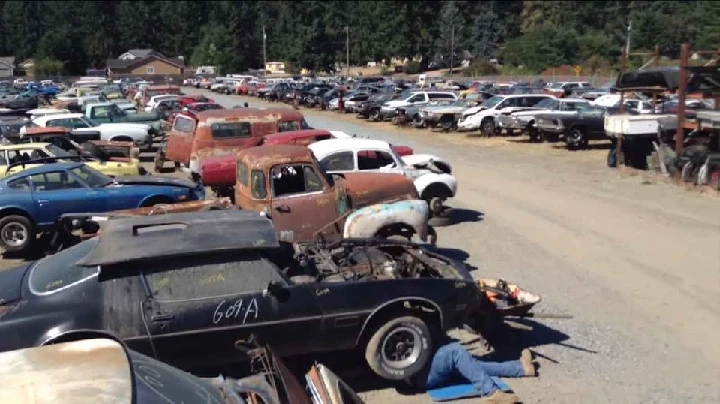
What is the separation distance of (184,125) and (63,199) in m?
6.78

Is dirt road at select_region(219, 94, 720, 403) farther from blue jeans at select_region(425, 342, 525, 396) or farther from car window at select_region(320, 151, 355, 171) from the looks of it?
car window at select_region(320, 151, 355, 171)

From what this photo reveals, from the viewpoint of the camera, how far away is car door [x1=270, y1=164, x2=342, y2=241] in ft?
35.3

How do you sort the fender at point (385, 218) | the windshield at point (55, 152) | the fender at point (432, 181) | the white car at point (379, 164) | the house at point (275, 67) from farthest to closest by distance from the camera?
the house at point (275, 67) < the windshield at point (55, 152) < the fender at point (432, 181) < the white car at point (379, 164) < the fender at point (385, 218)

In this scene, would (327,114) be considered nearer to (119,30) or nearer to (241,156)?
(241,156)

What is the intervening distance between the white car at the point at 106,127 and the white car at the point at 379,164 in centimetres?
1193

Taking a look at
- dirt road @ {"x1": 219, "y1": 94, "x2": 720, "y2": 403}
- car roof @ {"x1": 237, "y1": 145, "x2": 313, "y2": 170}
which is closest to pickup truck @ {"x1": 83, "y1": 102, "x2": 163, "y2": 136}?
dirt road @ {"x1": 219, "y1": 94, "x2": 720, "y2": 403}

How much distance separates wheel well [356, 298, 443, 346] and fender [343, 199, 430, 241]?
2979mm

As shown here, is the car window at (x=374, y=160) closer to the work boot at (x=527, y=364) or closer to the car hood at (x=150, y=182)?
the car hood at (x=150, y=182)

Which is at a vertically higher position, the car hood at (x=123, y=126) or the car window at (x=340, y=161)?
the car window at (x=340, y=161)

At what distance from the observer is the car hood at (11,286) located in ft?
20.8

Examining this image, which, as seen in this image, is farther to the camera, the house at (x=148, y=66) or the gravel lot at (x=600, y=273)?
the house at (x=148, y=66)

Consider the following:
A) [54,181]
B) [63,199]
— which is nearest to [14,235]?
[63,199]

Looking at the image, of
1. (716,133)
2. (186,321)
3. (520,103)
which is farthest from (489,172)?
(186,321)

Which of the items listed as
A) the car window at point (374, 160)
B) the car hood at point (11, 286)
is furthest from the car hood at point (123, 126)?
the car hood at point (11, 286)
